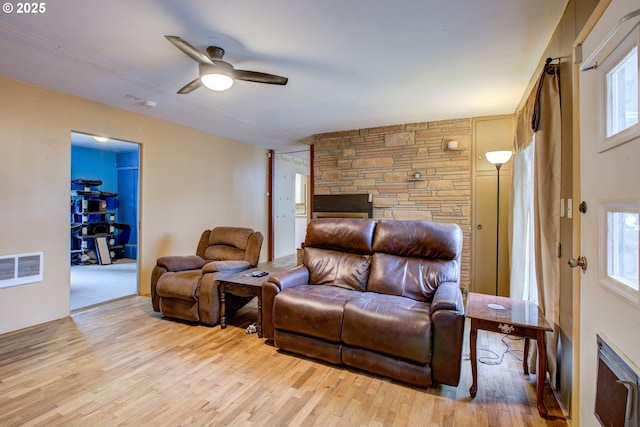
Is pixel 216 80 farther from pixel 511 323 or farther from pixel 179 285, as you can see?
pixel 511 323

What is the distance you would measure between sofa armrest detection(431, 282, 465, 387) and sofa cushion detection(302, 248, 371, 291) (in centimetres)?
93

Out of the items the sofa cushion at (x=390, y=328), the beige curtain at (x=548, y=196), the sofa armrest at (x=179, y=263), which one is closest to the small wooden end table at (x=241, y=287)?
the sofa armrest at (x=179, y=263)

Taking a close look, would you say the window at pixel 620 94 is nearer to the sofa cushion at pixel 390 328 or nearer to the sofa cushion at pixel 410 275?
the sofa cushion at pixel 390 328

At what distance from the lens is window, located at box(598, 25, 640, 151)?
1082 mm

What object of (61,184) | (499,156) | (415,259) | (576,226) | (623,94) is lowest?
(415,259)

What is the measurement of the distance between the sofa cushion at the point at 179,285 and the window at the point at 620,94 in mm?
3268

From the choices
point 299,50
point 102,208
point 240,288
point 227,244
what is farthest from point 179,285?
point 102,208

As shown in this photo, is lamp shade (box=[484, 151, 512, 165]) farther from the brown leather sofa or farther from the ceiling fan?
the ceiling fan

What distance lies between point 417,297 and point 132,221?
276 inches

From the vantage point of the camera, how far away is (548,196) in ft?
6.43

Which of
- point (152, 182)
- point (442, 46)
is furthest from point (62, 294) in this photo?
point (442, 46)

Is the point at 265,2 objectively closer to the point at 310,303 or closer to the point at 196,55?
the point at 196,55

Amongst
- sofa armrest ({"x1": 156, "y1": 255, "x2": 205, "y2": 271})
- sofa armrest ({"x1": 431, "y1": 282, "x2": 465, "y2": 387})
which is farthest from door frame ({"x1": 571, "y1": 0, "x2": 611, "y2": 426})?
sofa armrest ({"x1": 156, "y1": 255, "x2": 205, "y2": 271})

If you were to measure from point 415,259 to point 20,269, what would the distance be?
12.9 ft
